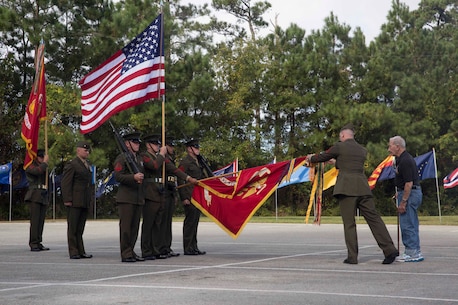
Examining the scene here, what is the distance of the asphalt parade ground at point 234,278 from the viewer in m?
8.62

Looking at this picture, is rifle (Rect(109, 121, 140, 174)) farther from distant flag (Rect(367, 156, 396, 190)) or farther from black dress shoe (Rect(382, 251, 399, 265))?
distant flag (Rect(367, 156, 396, 190))

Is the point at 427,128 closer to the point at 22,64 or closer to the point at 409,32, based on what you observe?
the point at 409,32

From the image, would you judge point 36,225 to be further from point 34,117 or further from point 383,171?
point 383,171

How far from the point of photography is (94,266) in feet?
41.7

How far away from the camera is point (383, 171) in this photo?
3512 centimetres

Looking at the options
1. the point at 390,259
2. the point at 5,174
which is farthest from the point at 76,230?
the point at 5,174

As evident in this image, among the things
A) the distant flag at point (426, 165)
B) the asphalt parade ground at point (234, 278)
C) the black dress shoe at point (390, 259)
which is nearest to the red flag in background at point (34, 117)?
the asphalt parade ground at point (234, 278)

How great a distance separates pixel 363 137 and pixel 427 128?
12.9 ft

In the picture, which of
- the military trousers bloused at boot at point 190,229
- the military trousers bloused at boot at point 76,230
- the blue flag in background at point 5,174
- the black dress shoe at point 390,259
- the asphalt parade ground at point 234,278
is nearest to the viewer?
the asphalt parade ground at point 234,278

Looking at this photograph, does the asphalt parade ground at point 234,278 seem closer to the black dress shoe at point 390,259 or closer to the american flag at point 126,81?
the black dress shoe at point 390,259

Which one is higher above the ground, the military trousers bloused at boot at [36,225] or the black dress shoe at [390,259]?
the military trousers bloused at boot at [36,225]

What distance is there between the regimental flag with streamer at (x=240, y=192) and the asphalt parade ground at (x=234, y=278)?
0.69m

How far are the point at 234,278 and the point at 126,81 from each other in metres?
5.64

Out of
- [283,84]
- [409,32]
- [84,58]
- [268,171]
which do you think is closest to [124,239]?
[268,171]
